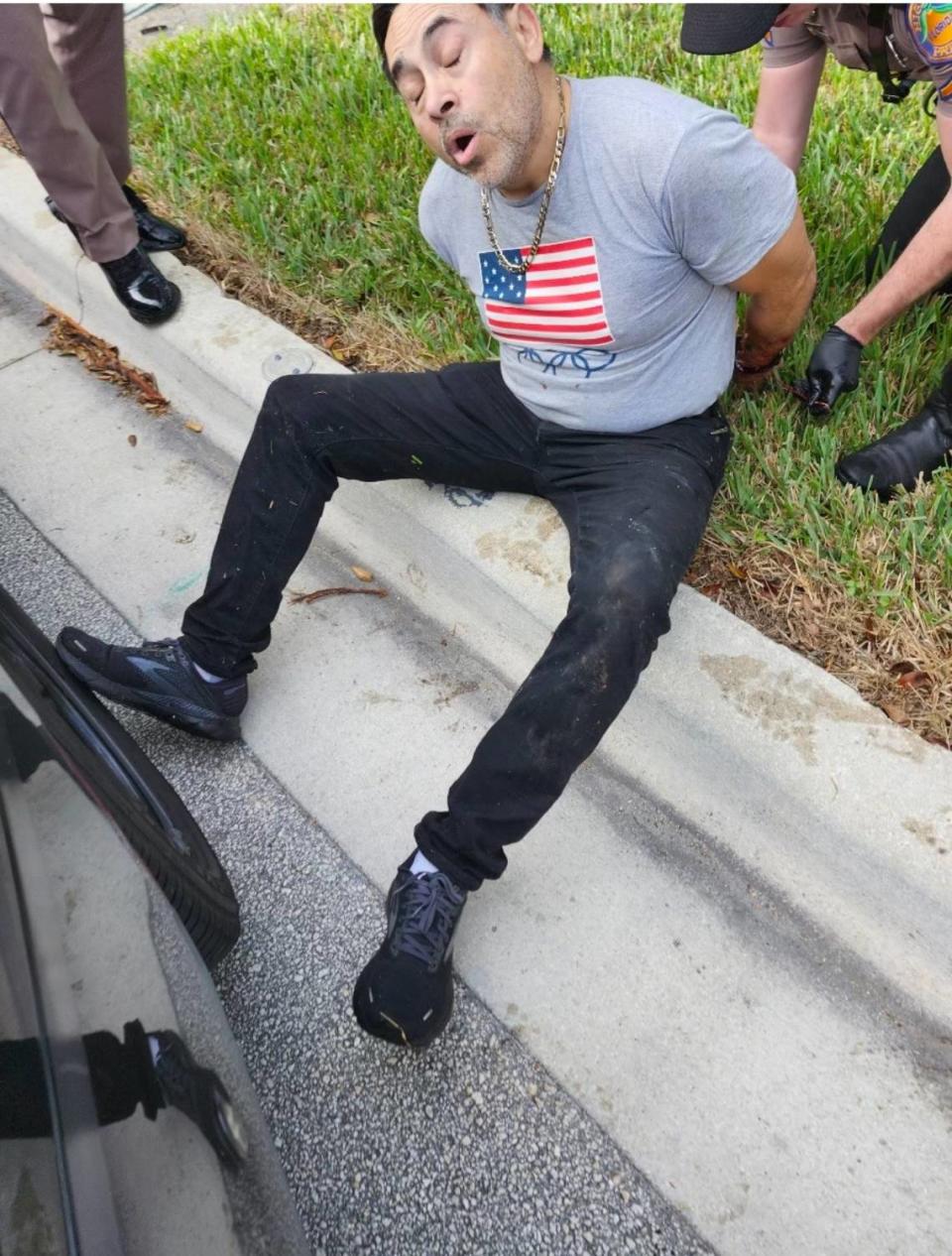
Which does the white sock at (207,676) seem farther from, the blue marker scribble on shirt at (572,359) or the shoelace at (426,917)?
the blue marker scribble on shirt at (572,359)

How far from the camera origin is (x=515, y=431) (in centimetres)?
219

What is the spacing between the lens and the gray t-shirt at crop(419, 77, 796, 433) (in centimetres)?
173

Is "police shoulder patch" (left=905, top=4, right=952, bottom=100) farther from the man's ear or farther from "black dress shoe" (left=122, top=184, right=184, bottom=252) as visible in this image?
"black dress shoe" (left=122, top=184, right=184, bottom=252)

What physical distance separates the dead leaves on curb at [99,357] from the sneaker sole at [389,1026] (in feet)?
6.96

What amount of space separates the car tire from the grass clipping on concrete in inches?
47.2

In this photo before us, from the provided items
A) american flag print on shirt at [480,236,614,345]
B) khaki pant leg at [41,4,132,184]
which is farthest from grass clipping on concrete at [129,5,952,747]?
american flag print on shirt at [480,236,614,345]

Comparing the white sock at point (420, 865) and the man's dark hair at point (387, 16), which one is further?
the white sock at point (420, 865)

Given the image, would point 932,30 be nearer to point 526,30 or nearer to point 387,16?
point 526,30

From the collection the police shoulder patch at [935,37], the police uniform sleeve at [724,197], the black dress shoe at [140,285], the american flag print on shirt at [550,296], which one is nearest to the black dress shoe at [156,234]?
the black dress shoe at [140,285]

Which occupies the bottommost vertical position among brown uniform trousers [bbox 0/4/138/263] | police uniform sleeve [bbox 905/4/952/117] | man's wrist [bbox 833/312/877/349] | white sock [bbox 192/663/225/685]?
white sock [bbox 192/663/225/685]

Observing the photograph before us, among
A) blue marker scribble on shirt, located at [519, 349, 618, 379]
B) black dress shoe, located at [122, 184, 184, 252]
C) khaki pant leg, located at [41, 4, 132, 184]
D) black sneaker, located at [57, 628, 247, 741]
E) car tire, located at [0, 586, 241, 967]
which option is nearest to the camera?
car tire, located at [0, 586, 241, 967]

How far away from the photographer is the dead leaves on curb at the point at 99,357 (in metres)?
3.23

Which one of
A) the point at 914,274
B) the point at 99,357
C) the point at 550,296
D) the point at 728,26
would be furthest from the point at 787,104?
the point at 99,357

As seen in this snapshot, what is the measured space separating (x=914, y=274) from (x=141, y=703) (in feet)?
6.42
